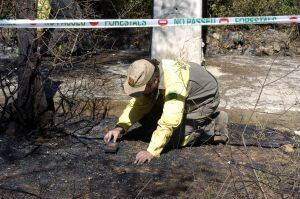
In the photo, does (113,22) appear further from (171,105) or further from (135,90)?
(171,105)

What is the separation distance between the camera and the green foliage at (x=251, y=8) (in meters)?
8.68

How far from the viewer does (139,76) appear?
13.5 ft

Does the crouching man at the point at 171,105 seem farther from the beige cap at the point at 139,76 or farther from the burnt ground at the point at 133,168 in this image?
the burnt ground at the point at 133,168

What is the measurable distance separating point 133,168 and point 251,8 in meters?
5.21

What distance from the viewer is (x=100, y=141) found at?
484 centimetres

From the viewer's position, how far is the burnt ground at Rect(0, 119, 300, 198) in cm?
374

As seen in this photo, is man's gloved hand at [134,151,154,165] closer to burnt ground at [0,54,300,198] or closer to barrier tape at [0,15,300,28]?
burnt ground at [0,54,300,198]

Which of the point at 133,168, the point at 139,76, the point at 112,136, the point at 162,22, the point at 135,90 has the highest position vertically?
the point at 162,22

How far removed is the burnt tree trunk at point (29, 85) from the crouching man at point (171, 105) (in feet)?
2.68

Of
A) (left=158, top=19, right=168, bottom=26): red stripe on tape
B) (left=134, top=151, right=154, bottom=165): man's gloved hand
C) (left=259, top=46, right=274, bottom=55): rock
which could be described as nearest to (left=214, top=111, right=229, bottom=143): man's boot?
(left=134, top=151, right=154, bottom=165): man's gloved hand

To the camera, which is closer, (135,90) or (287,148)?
(135,90)

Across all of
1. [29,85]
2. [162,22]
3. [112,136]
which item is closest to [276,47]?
[162,22]

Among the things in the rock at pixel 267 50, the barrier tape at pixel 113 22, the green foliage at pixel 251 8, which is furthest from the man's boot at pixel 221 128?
the green foliage at pixel 251 8

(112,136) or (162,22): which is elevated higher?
(162,22)
